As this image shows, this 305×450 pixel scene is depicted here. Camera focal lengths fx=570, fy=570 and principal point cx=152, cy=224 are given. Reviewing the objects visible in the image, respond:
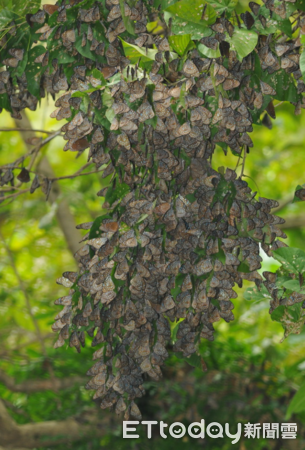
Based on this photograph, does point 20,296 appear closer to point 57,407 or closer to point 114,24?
point 57,407

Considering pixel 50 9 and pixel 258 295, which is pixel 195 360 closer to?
pixel 258 295

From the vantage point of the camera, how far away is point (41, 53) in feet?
3.45

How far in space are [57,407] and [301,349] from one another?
3.80 ft

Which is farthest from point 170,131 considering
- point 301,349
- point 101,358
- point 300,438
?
point 301,349

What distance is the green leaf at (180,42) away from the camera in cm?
79

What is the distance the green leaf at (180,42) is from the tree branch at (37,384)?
158cm

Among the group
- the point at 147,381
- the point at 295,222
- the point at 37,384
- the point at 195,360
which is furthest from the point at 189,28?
the point at 37,384

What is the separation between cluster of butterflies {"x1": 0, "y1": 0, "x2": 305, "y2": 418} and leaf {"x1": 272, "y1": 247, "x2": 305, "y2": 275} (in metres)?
0.02

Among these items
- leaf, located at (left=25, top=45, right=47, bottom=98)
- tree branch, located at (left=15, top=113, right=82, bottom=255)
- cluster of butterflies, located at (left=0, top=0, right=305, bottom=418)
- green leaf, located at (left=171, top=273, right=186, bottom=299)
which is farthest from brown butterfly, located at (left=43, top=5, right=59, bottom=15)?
tree branch, located at (left=15, top=113, right=82, bottom=255)

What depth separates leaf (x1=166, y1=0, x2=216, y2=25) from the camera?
0.78 metres

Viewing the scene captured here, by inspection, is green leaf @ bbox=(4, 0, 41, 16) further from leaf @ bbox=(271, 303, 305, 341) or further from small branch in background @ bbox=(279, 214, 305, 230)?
small branch in background @ bbox=(279, 214, 305, 230)
